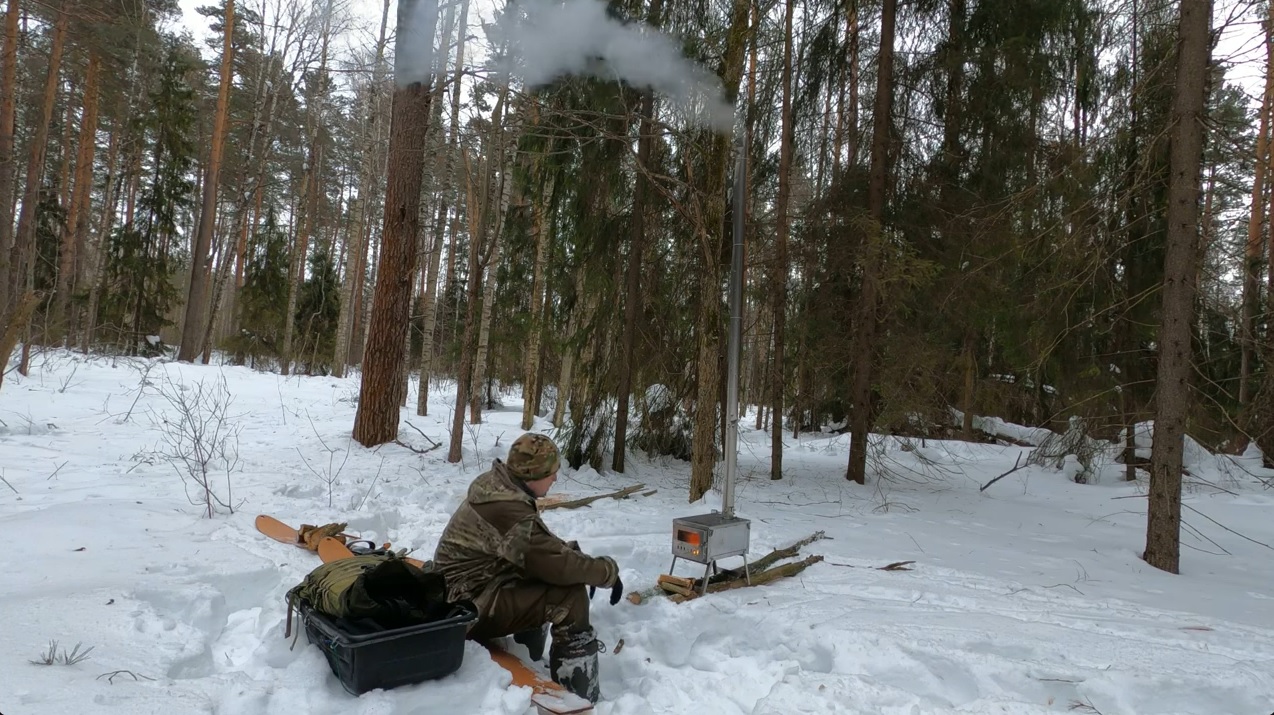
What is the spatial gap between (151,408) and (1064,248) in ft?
37.5

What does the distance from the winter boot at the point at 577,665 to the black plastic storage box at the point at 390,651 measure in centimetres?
43

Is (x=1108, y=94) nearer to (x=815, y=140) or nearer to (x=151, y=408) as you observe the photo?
(x=815, y=140)

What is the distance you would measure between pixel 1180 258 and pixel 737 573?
4.68 metres

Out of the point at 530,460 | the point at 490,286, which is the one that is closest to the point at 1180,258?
the point at 530,460

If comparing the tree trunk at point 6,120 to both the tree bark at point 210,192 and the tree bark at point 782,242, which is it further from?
the tree bark at point 782,242

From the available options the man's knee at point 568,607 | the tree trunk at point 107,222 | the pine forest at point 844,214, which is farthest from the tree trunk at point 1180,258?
the tree trunk at point 107,222

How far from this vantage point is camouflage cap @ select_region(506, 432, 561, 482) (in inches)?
127

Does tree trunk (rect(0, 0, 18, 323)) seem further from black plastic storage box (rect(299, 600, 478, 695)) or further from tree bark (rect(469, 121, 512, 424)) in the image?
black plastic storage box (rect(299, 600, 478, 695))

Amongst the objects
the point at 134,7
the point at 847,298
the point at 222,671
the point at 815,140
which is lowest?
the point at 222,671

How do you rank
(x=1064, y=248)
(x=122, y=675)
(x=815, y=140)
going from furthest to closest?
(x=815, y=140) → (x=1064, y=248) → (x=122, y=675)

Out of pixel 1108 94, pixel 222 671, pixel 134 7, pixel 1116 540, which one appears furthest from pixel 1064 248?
pixel 134 7

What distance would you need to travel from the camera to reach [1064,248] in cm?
629

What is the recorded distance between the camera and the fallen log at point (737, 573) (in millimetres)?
4258

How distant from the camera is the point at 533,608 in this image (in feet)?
10.8
